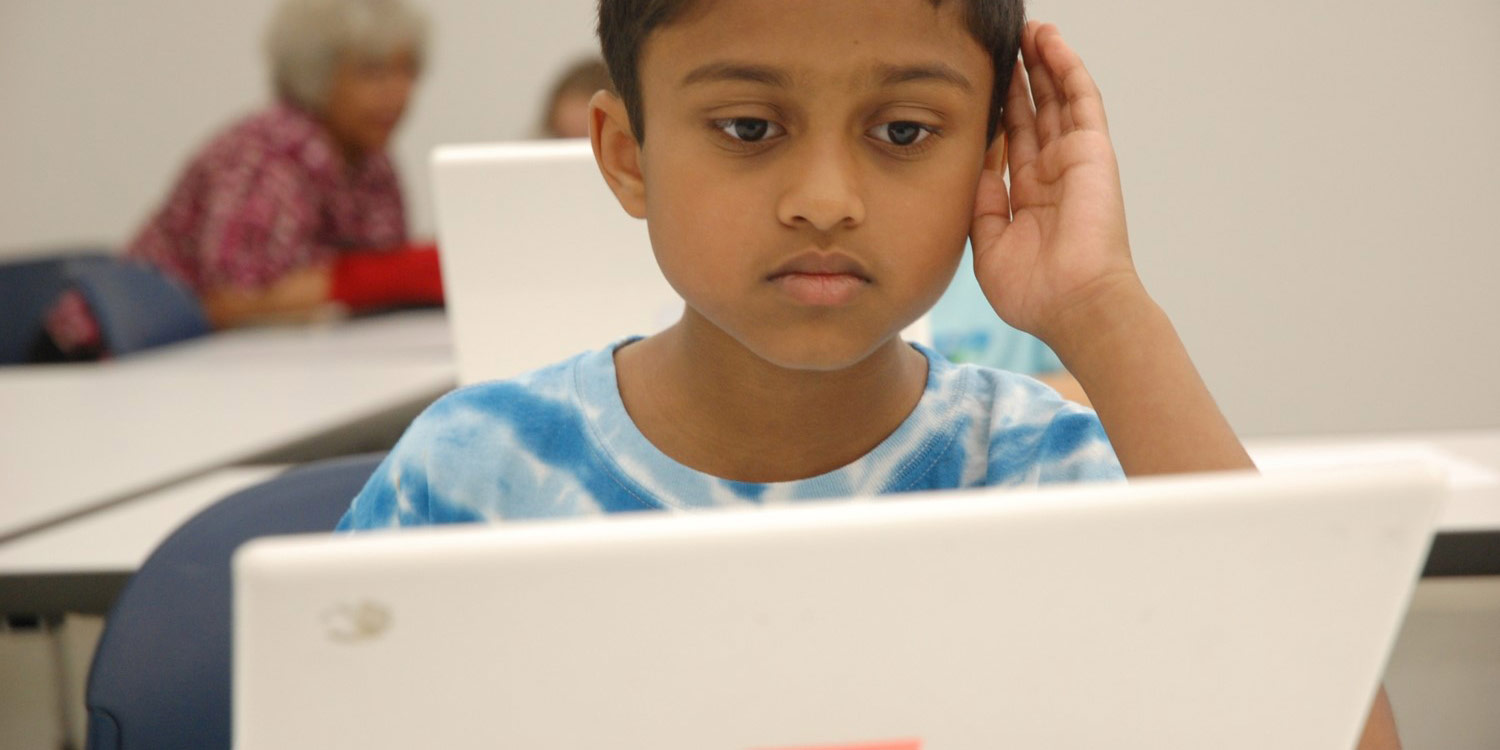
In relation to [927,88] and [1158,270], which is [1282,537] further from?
[1158,270]

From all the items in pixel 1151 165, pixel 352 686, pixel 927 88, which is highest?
pixel 927 88

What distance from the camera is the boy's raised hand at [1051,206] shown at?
823 mm

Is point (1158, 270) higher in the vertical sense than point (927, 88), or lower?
lower

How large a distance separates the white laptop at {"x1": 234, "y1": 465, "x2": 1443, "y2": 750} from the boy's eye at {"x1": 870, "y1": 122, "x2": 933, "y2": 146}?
460 millimetres

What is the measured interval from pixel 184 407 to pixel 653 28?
4.47 ft

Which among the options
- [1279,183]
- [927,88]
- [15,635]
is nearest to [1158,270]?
[1279,183]

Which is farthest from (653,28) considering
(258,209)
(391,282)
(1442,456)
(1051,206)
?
(258,209)

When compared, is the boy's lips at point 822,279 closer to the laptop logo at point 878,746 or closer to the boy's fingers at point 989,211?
the boy's fingers at point 989,211

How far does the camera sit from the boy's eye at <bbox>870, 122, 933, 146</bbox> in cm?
77

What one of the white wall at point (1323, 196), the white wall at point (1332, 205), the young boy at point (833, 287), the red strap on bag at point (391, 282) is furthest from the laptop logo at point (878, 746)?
the red strap on bag at point (391, 282)

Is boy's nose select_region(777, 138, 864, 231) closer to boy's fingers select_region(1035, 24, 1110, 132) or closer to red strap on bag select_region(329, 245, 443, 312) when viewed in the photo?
boy's fingers select_region(1035, 24, 1110, 132)

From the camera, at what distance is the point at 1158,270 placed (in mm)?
2531

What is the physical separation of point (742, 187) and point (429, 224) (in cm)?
397

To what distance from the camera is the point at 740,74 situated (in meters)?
0.76
